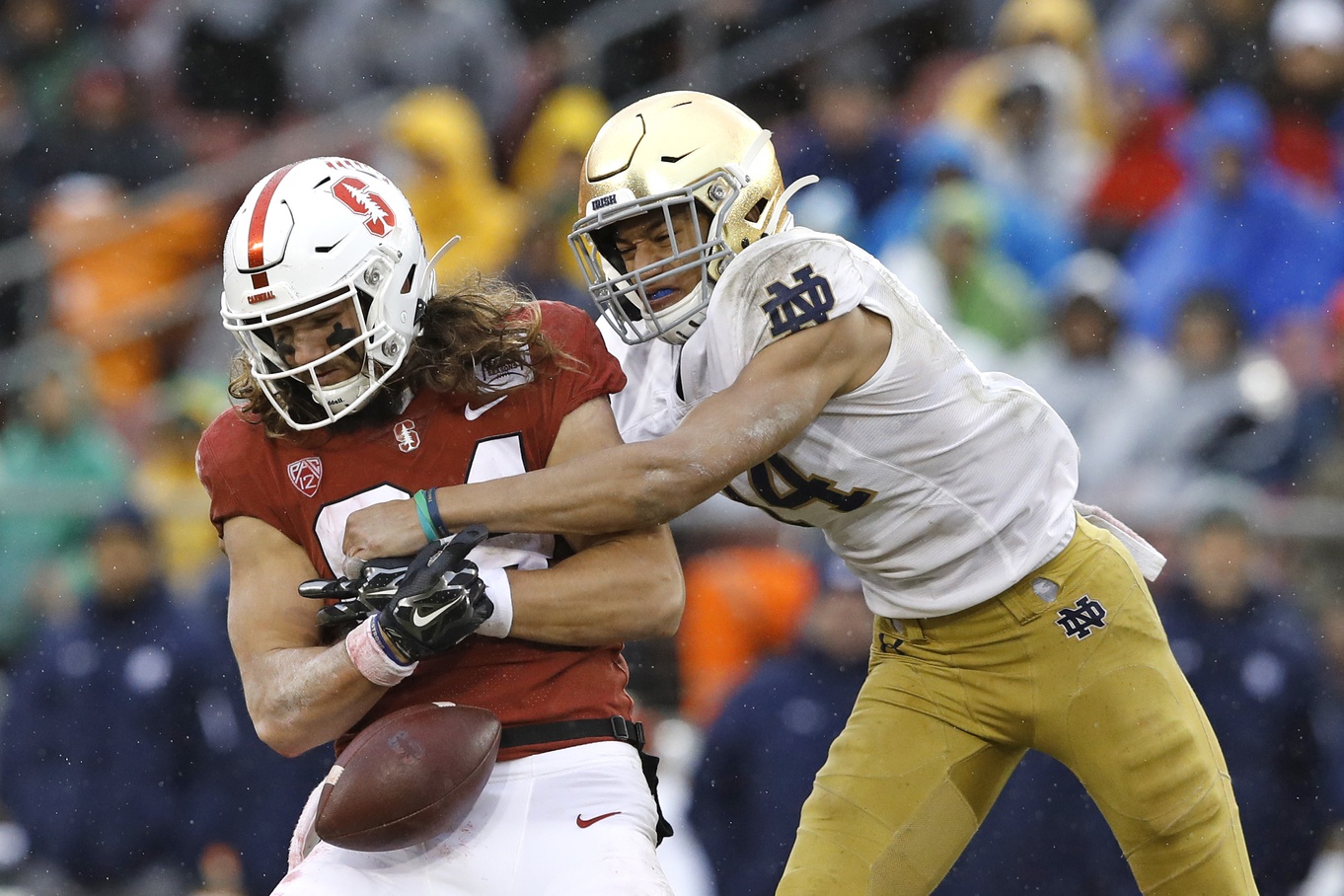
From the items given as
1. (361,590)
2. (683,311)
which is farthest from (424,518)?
(683,311)

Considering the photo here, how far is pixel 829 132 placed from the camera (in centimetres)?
777

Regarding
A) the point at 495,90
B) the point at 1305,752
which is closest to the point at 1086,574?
the point at 1305,752

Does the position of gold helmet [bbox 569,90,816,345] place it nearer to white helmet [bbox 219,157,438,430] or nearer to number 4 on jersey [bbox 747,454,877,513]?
number 4 on jersey [bbox 747,454,877,513]

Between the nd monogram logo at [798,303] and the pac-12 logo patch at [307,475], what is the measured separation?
0.88m

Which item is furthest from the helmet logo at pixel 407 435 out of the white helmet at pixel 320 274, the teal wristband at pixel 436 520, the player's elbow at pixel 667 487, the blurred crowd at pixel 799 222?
the blurred crowd at pixel 799 222

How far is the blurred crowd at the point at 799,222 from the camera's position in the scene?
557 centimetres

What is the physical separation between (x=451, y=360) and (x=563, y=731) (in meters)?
0.70

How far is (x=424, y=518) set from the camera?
290 cm

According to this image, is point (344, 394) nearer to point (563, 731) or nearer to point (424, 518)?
point (424, 518)

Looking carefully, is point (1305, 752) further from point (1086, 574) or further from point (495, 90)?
point (495, 90)

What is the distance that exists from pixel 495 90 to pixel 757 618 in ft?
11.8

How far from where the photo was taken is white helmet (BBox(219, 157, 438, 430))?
298 centimetres

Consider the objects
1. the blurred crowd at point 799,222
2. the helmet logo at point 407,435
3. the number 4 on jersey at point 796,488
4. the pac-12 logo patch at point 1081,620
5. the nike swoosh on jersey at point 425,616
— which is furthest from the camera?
the blurred crowd at point 799,222

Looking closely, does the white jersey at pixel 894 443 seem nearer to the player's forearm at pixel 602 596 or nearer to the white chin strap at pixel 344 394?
the player's forearm at pixel 602 596
